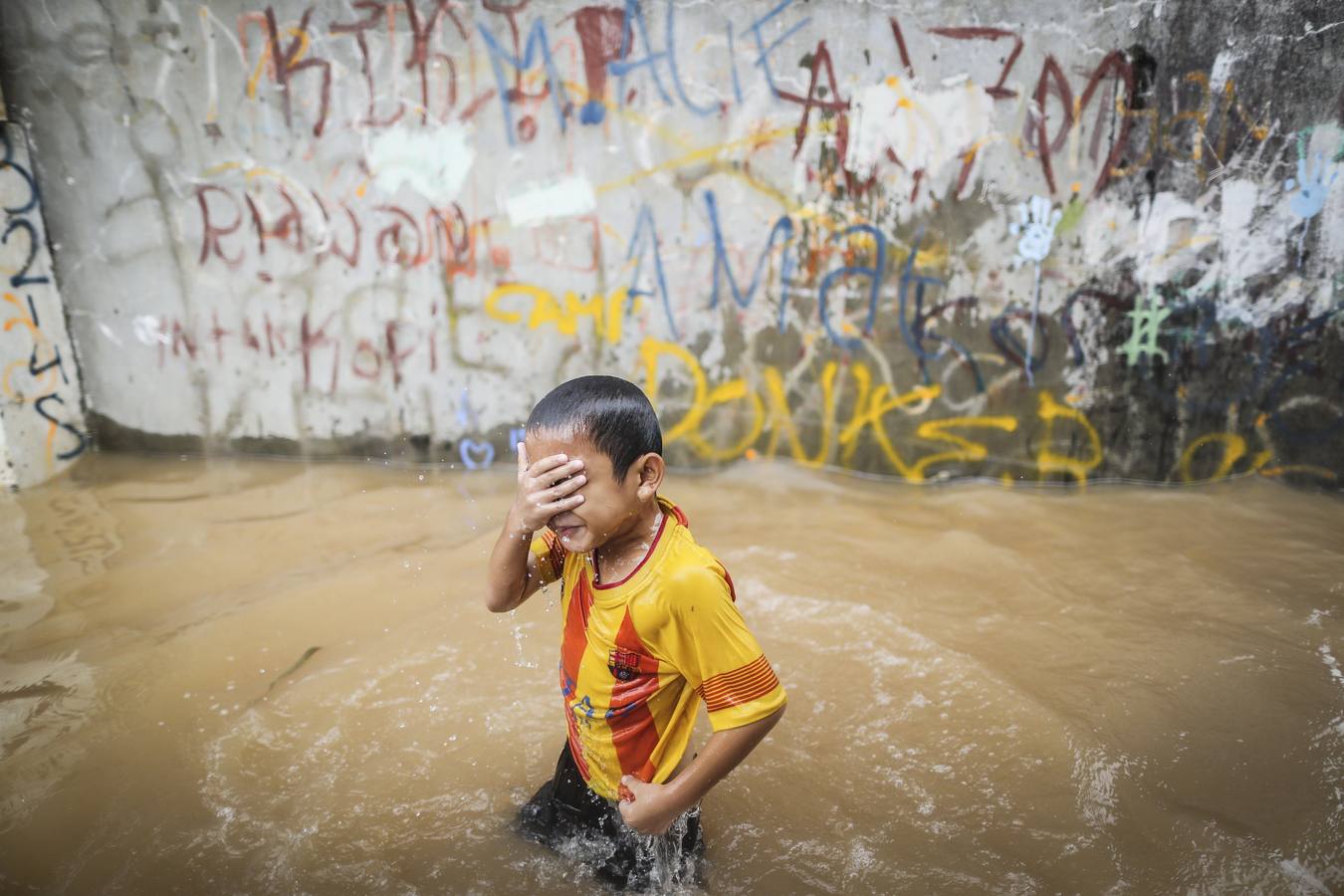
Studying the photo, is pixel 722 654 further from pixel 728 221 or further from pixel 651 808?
pixel 728 221

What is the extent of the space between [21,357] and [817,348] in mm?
4690

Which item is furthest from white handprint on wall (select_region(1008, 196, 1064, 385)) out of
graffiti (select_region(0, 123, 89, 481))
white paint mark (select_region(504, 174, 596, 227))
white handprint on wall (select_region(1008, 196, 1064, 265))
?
graffiti (select_region(0, 123, 89, 481))

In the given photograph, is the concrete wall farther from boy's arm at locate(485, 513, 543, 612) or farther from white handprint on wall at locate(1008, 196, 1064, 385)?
boy's arm at locate(485, 513, 543, 612)

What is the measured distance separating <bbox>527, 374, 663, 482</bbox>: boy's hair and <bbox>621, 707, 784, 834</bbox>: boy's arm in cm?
51

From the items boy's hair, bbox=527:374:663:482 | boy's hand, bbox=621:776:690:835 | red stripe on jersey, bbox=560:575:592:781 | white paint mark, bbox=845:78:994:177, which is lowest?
boy's hand, bbox=621:776:690:835

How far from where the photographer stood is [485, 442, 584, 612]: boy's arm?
4.81 feet

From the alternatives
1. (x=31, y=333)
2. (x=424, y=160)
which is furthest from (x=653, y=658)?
(x=31, y=333)

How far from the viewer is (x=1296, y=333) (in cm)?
435

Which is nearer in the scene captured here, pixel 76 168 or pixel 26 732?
pixel 26 732

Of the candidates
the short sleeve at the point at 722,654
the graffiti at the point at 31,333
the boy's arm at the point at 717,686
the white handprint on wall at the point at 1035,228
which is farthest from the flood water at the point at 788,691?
the white handprint on wall at the point at 1035,228

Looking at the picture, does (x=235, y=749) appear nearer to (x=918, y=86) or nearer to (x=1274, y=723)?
(x=1274, y=723)

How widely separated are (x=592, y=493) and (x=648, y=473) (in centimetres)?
12

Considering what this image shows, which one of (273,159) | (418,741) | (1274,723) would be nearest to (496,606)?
(418,741)

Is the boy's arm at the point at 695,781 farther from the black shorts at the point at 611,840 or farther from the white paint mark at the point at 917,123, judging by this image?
the white paint mark at the point at 917,123
